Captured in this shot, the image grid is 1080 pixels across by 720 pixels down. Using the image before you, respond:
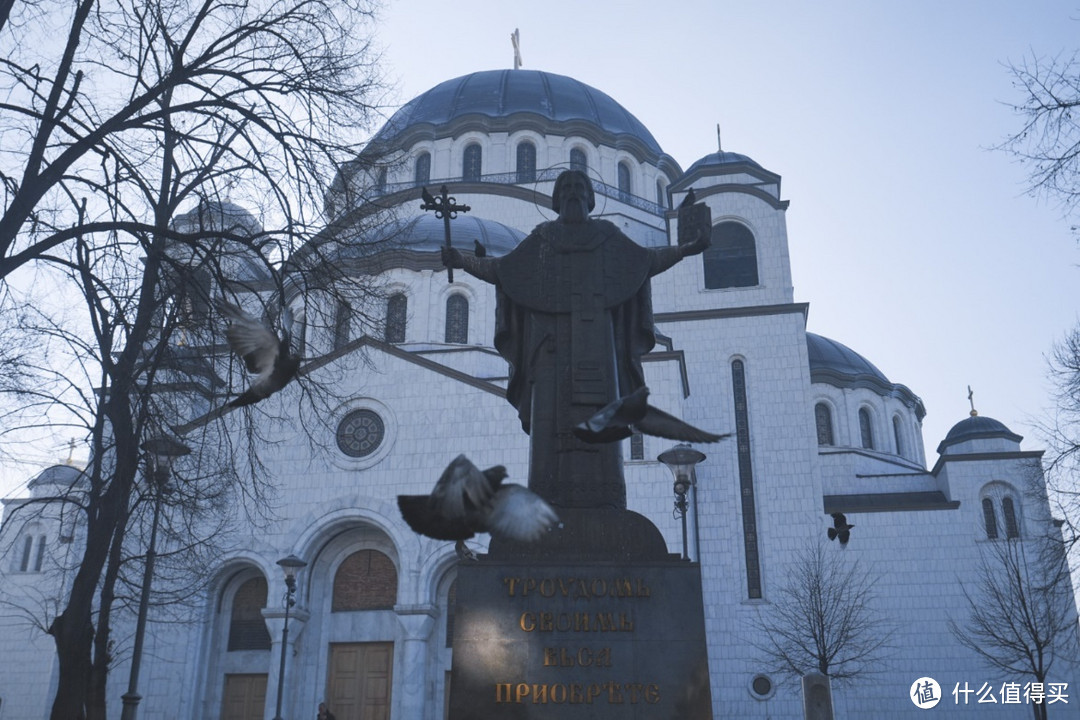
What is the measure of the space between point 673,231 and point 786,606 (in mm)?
12564

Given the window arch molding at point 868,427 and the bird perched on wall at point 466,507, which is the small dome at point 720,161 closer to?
the window arch molding at point 868,427

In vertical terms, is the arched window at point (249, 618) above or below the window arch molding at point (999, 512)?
below

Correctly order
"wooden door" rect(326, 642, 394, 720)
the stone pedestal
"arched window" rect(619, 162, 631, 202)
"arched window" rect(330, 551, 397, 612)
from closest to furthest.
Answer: the stone pedestal < "wooden door" rect(326, 642, 394, 720) < "arched window" rect(330, 551, 397, 612) < "arched window" rect(619, 162, 631, 202)

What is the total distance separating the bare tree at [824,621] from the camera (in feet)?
75.8

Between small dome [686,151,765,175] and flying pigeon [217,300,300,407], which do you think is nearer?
flying pigeon [217,300,300,407]

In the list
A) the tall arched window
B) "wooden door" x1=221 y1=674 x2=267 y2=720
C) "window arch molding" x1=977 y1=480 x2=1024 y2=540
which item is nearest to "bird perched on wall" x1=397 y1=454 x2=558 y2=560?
"wooden door" x1=221 y1=674 x2=267 y2=720

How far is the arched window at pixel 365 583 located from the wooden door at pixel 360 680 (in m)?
0.94

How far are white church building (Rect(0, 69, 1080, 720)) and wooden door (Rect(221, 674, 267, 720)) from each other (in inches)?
2.1

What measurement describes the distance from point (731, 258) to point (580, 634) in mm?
26188

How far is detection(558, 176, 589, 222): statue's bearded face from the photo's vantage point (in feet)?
23.6

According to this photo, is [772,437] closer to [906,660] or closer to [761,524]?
[761,524]

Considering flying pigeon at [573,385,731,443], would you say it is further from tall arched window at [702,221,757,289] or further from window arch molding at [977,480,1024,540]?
window arch molding at [977,480,1024,540]

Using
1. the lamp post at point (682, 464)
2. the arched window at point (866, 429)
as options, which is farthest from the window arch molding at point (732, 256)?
the lamp post at point (682, 464)

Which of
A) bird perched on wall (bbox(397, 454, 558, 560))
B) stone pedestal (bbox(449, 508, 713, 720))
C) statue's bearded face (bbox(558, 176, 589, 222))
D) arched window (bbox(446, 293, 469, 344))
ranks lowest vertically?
stone pedestal (bbox(449, 508, 713, 720))
